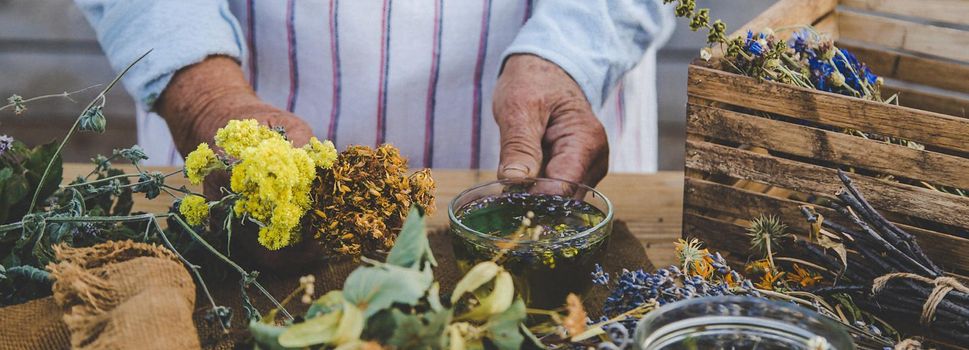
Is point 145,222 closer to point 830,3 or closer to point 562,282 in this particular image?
point 562,282

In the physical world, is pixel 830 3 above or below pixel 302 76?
above

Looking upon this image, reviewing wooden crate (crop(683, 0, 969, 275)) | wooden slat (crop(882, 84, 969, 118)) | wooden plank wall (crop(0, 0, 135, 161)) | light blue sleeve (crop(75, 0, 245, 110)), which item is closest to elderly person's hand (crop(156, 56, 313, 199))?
light blue sleeve (crop(75, 0, 245, 110))

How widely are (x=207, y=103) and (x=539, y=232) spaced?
596 mm

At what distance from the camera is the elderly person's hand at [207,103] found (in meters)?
1.15

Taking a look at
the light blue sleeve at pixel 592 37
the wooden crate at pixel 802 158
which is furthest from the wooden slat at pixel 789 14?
the light blue sleeve at pixel 592 37

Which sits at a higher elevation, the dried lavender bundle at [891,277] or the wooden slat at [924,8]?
the wooden slat at [924,8]

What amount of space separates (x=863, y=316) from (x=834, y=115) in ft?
0.64

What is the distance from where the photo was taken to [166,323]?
69 centimetres

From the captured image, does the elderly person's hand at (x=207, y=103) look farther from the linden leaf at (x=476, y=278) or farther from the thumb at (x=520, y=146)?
the linden leaf at (x=476, y=278)

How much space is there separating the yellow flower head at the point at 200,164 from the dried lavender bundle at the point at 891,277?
55 centimetres

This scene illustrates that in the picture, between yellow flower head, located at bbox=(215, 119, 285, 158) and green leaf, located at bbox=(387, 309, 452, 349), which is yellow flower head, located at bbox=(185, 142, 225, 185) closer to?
yellow flower head, located at bbox=(215, 119, 285, 158)

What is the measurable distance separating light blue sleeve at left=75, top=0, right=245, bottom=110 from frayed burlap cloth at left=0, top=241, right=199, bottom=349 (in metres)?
0.51

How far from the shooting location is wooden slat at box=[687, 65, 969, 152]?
82 centimetres

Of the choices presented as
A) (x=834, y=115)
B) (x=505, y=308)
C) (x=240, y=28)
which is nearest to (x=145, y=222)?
(x=240, y=28)
